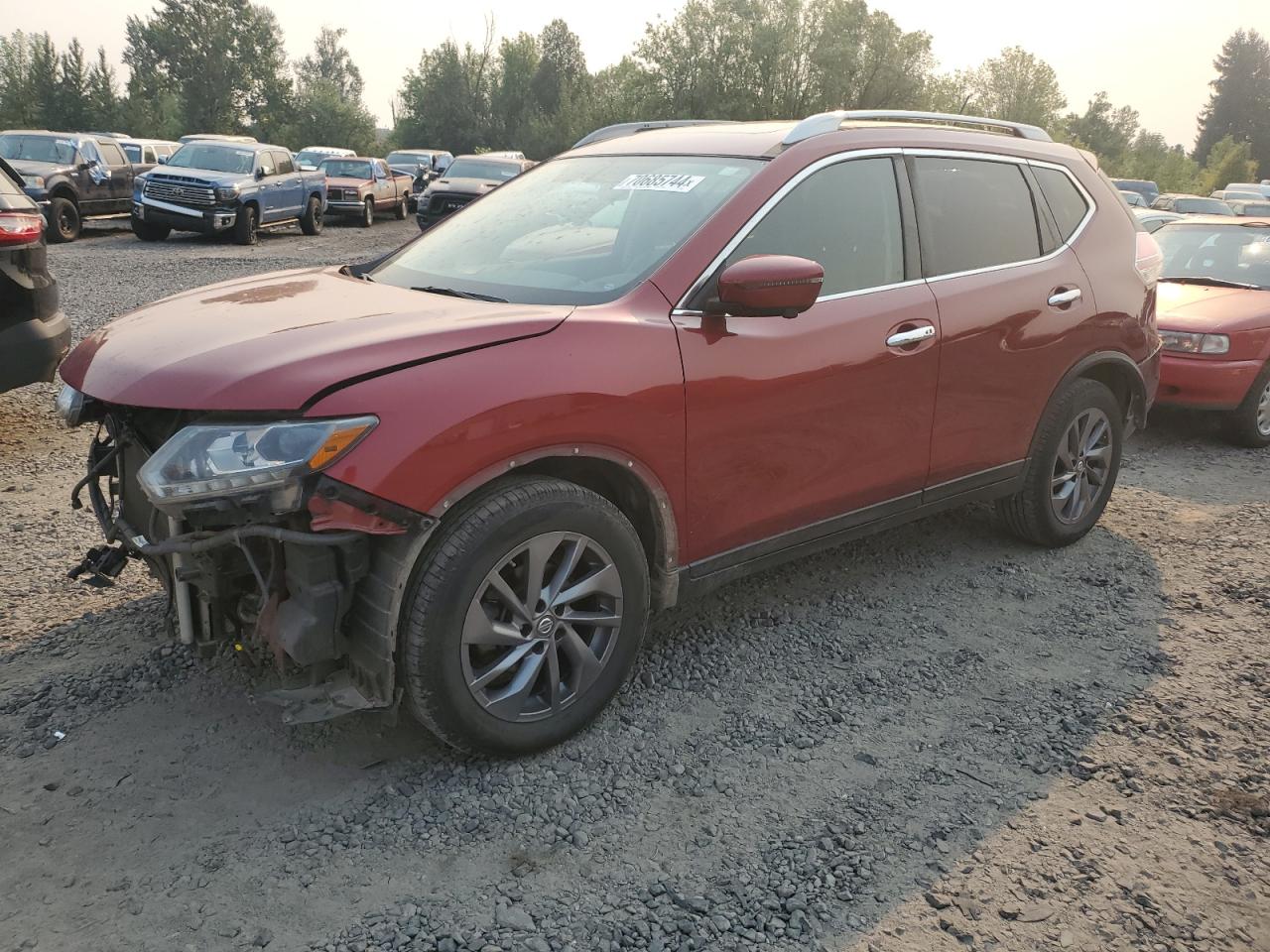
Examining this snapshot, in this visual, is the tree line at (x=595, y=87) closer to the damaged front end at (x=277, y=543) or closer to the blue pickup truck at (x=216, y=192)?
the blue pickup truck at (x=216, y=192)

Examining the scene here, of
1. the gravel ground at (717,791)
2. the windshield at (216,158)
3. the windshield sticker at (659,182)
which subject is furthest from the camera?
the windshield at (216,158)

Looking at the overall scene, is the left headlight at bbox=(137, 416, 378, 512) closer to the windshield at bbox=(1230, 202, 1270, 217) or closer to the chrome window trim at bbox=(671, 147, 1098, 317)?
the chrome window trim at bbox=(671, 147, 1098, 317)

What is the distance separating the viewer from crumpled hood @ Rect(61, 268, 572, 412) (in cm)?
262

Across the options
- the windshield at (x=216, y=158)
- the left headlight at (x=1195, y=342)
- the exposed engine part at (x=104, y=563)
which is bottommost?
the exposed engine part at (x=104, y=563)

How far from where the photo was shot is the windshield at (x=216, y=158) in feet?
61.7

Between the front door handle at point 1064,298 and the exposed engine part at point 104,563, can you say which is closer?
the exposed engine part at point 104,563

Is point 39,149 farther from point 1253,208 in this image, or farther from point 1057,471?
point 1253,208

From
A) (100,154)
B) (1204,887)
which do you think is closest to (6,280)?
(1204,887)

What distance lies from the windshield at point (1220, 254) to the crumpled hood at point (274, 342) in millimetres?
7060

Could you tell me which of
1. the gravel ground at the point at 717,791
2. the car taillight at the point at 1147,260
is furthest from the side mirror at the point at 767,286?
the car taillight at the point at 1147,260

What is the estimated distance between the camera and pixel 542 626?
300cm

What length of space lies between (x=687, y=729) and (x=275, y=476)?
1555 mm

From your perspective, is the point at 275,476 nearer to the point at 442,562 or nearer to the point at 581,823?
the point at 442,562

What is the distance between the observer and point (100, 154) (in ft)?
63.3
